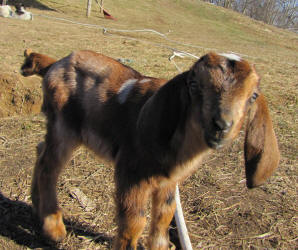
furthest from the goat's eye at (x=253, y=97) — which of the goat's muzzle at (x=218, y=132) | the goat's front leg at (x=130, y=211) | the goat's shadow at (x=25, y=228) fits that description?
the goat's shadow at (x=25, y=228)

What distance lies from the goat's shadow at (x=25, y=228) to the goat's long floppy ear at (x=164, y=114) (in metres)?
1.42

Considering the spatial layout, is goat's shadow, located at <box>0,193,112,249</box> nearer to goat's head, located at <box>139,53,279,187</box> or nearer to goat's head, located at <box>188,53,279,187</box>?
goat's head, located at <box>139,53,279,187</box>

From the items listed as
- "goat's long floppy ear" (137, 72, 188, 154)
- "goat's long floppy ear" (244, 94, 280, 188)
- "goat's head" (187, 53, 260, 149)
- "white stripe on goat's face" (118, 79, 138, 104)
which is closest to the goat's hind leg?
"white stripe on goat's face" (118, 79, 138, 104)

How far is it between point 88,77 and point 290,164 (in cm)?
322

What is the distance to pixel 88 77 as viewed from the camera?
3.28 metres

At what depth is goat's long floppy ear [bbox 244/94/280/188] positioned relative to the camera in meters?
2.38

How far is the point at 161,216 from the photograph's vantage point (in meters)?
3.10

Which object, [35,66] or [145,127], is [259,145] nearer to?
[145,127]

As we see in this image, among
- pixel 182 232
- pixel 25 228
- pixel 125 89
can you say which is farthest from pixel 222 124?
pixel 25 228

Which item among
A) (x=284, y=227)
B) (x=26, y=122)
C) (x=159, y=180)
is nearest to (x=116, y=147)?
(x=159, y=180)

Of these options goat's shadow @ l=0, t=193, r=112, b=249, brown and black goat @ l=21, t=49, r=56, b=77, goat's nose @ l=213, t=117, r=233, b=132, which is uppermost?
goat's nose @ l=213, t=117, r=233, b=132

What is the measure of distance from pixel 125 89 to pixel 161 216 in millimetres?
1281

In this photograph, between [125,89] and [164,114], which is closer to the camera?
[164,114]

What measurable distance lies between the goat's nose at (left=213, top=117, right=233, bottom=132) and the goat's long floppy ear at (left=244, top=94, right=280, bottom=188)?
502mm
